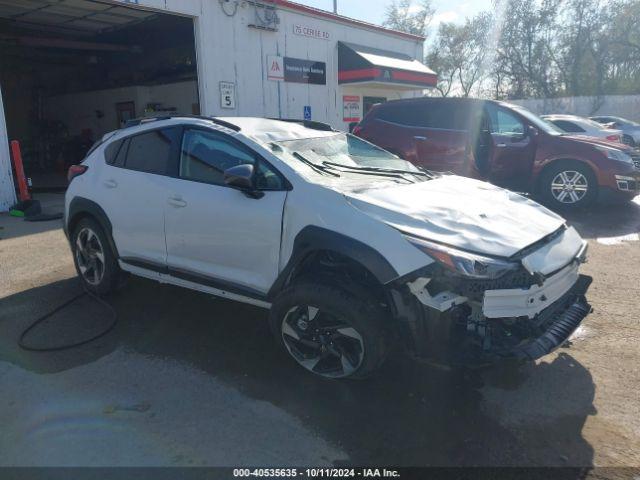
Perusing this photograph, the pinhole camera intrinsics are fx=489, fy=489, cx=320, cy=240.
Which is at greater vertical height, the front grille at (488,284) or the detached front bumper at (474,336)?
the front grille at (488,284)

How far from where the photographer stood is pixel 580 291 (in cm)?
337

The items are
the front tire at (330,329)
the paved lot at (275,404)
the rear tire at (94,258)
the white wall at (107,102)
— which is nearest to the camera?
the paved lot at (275,404)

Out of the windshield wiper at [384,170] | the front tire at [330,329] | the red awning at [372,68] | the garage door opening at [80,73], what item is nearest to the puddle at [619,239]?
the windshield wiper at [384,170]

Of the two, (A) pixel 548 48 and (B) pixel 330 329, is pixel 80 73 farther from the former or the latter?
(A) pixel 548 48

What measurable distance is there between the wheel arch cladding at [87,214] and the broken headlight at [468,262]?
303 cm

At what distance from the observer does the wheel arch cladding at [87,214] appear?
449 centimetres

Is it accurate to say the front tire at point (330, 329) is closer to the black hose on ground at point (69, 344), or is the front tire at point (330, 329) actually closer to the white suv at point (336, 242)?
the white suv at point (336, 242)

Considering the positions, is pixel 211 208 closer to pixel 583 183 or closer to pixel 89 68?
pixel 583 183

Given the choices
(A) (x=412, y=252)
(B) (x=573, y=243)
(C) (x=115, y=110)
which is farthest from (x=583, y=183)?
(C) (x=115, y=110)

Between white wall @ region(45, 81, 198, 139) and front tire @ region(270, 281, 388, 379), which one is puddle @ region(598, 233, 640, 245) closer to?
front tire @ region(270, 281, 388, 379)

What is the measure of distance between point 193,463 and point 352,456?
817 mm

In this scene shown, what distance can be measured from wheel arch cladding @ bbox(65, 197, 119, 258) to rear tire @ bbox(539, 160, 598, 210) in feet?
22.2

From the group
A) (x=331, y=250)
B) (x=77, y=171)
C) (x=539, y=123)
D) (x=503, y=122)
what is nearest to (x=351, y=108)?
(x=503, y=122)

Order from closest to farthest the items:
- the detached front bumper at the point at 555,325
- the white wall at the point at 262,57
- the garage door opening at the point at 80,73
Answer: the detached front bumper at the point at 555,325 → the white wall at the point at 262,57 → the garage door opening at the point at 80,73
